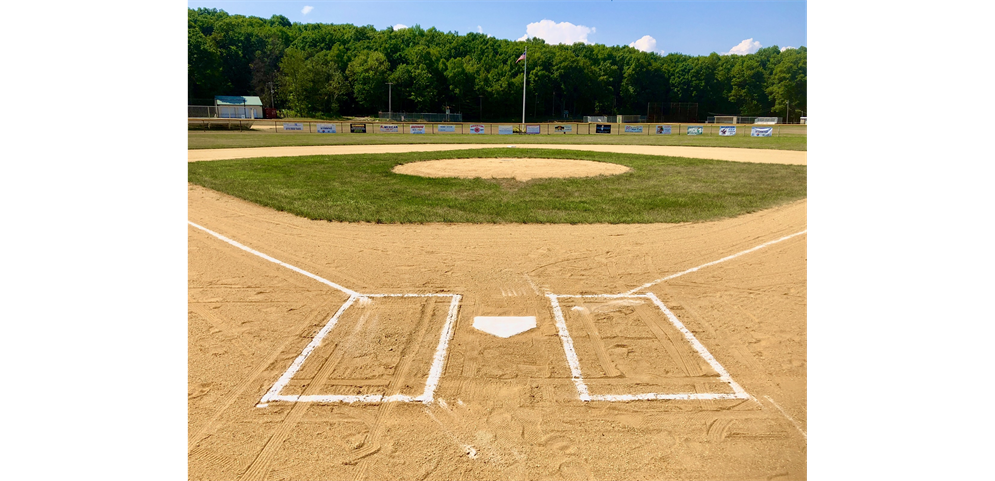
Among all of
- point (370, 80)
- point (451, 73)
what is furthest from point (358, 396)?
point (451, 73)

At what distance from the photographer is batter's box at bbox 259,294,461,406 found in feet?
17.7

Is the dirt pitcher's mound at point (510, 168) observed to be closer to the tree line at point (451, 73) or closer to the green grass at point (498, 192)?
the green grass at point (498, 192)

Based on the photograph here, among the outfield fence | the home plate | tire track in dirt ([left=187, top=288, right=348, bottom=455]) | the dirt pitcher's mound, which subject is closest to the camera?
tire track in dirt ([left=187, top=288, right=348, bottom=455])

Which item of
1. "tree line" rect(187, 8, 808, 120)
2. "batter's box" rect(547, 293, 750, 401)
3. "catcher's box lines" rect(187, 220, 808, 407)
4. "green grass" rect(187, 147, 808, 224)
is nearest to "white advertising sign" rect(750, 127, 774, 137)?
"green grass" rect(187, 147, 808, 224)

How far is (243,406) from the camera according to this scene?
5145 millimetres

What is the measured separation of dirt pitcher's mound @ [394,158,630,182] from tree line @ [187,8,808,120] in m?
71.5

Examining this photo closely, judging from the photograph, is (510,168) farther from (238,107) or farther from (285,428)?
(238,107)

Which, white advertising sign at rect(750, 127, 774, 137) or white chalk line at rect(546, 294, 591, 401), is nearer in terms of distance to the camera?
white chalk line at rect(546, 294, 591, 401)

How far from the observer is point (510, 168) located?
2309 cm

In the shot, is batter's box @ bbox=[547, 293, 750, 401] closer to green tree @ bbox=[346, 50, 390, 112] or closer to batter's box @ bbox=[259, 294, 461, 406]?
batter's box @ bbox=[259, 294, 461, 406]

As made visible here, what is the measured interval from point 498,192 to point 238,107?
7542 centimetres

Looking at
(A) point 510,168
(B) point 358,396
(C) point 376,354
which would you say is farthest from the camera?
(A) point 510,168
